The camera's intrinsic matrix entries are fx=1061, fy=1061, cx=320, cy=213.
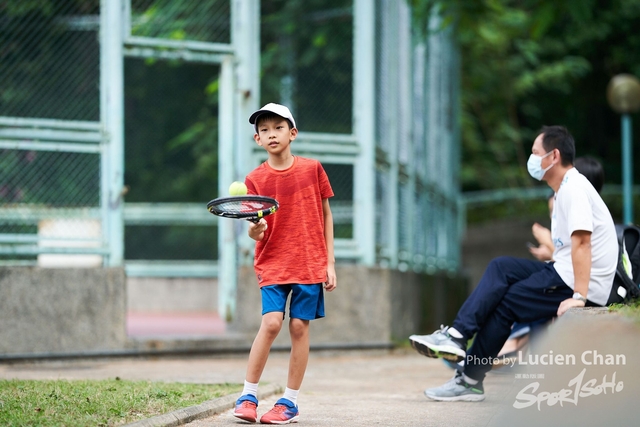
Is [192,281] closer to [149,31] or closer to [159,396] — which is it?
[149,31]

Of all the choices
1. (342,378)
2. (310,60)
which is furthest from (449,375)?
(310,60)

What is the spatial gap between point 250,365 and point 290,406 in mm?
302

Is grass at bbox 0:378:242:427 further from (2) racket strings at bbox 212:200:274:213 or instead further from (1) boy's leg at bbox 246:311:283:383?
(2) racket strings at bbox 212:200:274:213

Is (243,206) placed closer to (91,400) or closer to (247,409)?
A: (247,409)

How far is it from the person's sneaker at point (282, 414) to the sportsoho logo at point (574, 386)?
1.21 meters

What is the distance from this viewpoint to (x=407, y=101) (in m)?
13.0

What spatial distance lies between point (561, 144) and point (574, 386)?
6.80 feet

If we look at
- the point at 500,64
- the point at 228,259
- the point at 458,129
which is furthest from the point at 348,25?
the point at 500,64

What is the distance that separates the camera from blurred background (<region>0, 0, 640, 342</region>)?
32.5ft

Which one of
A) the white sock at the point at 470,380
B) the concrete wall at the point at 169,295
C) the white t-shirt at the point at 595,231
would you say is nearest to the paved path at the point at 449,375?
the white sock at the point at 470,380

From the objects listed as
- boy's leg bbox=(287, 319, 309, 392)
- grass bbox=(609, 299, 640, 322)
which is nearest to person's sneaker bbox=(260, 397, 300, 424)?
boy's leg bbox=(287, 319, 309, 392)

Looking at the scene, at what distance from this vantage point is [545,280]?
6.43 metres

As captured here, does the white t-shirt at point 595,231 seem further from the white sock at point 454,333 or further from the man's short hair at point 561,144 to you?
the white sock at point 454,333

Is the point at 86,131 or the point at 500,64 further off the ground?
the point at 500,64
